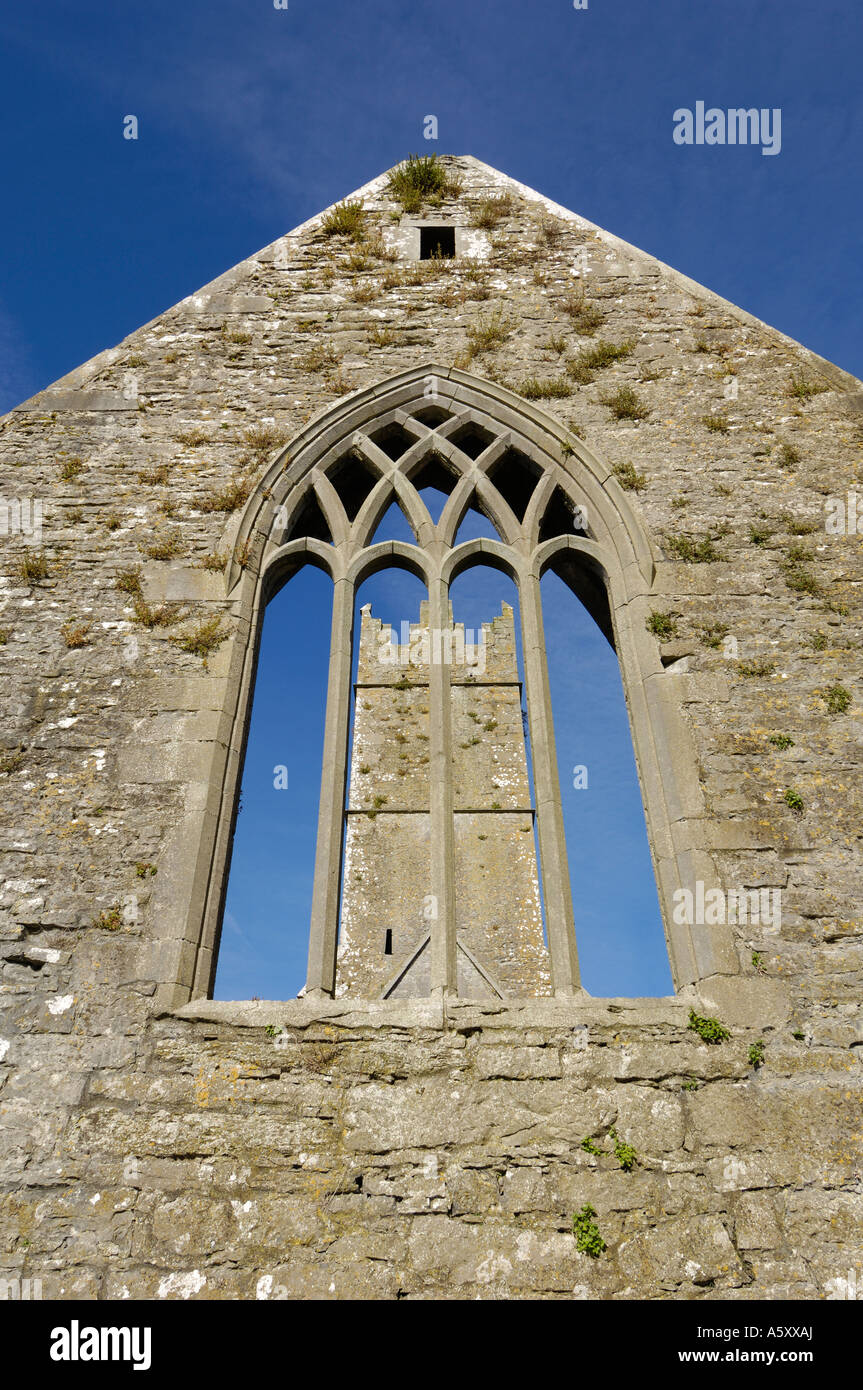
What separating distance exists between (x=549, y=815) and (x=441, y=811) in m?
0.55

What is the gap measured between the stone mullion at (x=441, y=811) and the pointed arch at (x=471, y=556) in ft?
0.05

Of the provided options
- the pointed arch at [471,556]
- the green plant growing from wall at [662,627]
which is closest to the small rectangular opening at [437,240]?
the pointed arch at [471,556]

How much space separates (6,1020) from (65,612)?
2.36 metres

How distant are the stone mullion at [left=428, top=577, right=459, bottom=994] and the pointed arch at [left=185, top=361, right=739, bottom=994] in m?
0.02

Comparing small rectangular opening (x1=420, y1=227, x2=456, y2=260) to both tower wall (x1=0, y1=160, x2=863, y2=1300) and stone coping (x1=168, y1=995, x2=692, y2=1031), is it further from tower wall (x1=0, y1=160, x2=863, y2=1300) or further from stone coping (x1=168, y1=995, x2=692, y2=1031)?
stone coping (x1=168, y1=995, x2=692, y2=1031)

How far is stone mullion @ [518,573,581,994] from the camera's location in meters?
4.38

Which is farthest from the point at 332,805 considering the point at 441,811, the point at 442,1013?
the point at 442,1013

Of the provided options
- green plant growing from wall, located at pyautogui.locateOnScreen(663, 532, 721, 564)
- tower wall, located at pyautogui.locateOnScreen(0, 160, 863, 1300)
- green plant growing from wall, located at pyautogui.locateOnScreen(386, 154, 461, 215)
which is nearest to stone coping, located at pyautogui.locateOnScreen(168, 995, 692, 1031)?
tower wall, located at pyautogui.locateOnScreen(0, 160, 863, 1300)

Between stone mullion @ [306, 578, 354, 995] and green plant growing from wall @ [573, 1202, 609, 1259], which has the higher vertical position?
stone mullion @ [306, 578, 354, 995]

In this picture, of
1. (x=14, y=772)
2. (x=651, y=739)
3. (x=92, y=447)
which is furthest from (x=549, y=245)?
(x=14, y=772)

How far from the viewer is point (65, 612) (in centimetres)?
546

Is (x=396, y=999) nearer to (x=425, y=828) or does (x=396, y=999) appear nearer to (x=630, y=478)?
(x=630, y=478)

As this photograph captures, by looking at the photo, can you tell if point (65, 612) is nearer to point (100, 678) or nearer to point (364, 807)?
point (100, 678)
